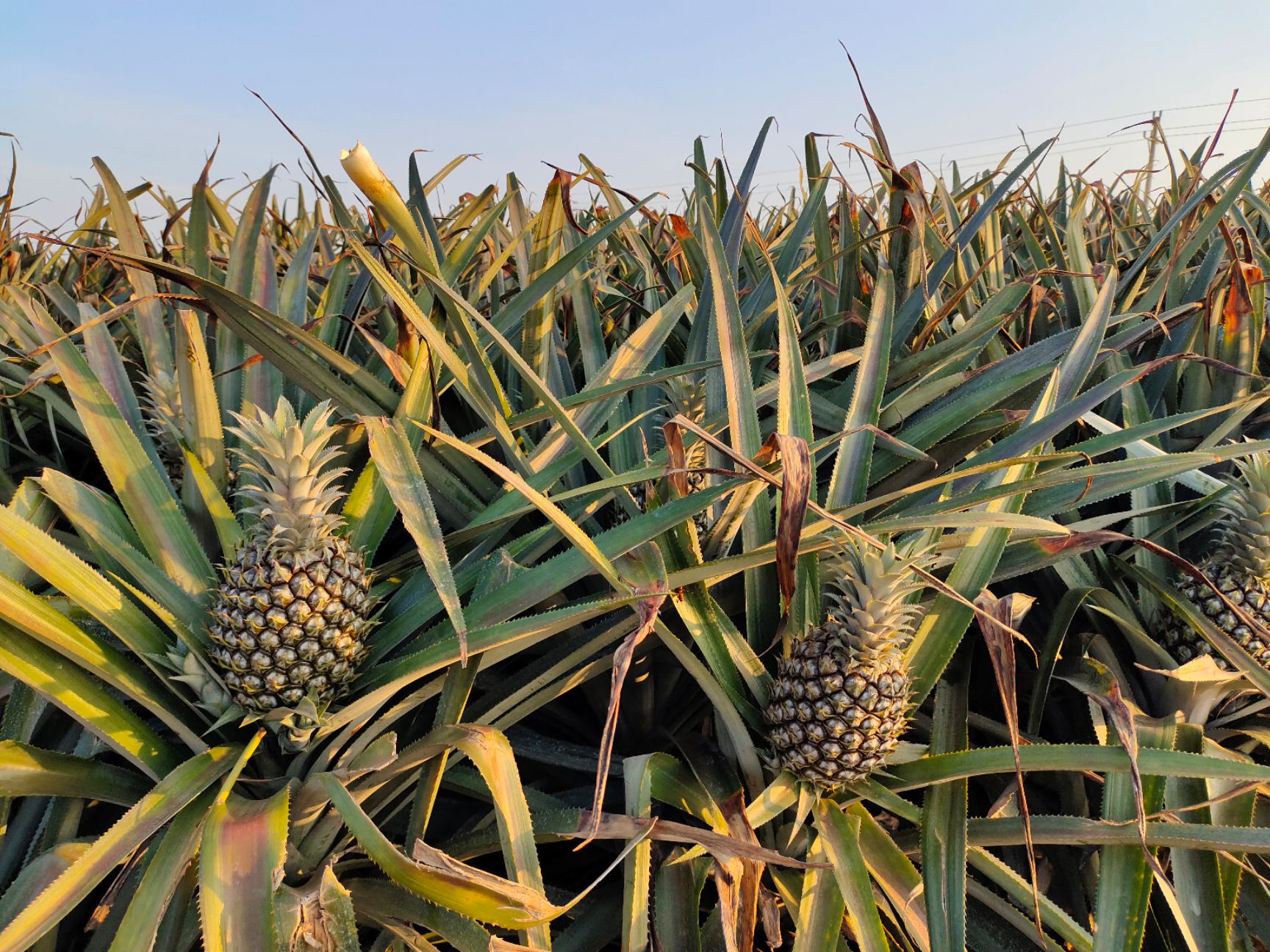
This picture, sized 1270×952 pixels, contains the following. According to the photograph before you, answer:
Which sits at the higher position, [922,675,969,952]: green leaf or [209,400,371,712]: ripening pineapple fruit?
[209,400,371,712]: ripening pineapple fruit

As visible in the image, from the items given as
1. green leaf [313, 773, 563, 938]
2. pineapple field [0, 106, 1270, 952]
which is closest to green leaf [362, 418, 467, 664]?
pineapple field [0, 106, 1270, 952]

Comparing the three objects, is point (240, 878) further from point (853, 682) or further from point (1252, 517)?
point (1252, 517)

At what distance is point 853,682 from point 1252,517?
2.36 ft

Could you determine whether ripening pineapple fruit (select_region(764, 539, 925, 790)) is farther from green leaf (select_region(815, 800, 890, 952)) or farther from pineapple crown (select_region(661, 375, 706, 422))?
pineapple crown (select_region(661, 375, 706, 422))

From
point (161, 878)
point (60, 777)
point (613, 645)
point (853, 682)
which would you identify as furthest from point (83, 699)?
point (853, 682)

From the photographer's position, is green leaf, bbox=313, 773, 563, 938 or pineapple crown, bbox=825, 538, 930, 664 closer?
green leaf, bbox=313, 773, 563, 938

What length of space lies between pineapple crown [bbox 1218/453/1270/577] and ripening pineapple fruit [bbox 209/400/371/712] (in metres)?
1.24

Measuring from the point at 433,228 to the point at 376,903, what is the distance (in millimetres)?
1210

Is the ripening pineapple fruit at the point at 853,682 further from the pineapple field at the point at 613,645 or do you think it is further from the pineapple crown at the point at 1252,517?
the pineapple crown at the point at 1252,517

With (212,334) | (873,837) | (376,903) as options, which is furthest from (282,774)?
(212,334)

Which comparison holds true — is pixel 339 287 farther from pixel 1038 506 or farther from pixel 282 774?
pixel 1038 506

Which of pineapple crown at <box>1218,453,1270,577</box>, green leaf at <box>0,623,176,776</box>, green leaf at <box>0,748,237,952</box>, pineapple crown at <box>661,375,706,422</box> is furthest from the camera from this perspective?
pineapple crown at <box>661,375,706,422</box>

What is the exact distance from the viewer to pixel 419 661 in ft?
2.77

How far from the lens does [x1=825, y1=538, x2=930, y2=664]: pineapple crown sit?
863mm
